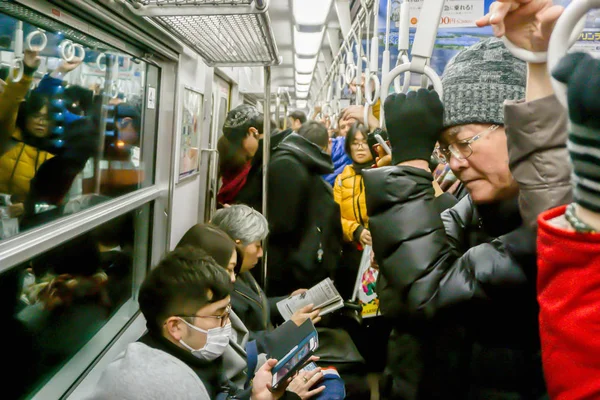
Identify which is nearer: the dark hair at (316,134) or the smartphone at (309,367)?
the smartphone at (309,367)

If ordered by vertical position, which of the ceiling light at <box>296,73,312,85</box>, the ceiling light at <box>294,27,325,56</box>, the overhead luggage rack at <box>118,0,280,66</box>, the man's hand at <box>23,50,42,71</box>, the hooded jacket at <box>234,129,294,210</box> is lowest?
the hooded jacket at <box>234,129,294,210</box>

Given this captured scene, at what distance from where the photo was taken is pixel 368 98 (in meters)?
2.10

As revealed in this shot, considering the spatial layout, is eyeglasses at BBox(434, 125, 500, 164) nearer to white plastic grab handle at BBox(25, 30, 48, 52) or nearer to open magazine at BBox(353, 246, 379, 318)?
white plastic grab handle at BBox(25, 30, 48, 52)

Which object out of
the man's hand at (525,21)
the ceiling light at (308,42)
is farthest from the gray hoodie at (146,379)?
the ceiling light at (308,42)

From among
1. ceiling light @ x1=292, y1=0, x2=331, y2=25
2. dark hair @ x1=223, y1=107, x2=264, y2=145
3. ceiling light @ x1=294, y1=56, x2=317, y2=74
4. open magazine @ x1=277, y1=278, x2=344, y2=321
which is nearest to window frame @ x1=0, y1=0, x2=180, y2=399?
dark hair @ x1=223, y1=107, x2=264, y2=145

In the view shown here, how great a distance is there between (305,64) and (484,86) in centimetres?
1059

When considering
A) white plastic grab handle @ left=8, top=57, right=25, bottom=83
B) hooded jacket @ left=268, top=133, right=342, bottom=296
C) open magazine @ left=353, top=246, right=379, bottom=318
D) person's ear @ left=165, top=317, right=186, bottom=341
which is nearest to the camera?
white plastic grab handle @ left=8, top=57, right=25, bottom=83

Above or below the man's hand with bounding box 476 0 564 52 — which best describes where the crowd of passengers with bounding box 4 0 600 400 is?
below

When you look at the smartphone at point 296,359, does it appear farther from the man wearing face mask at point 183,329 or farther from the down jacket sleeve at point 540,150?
the down jacket sleeve at point 540,150

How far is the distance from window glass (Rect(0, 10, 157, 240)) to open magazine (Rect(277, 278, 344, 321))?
99cm

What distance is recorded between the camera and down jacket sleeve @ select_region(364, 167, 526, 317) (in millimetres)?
938

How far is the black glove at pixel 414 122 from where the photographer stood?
0.95m

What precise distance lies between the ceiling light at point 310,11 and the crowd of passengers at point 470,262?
3.83 metres

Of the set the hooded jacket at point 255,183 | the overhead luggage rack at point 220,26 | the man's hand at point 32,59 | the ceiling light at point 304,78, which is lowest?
the hooded jacket at point 255,183
